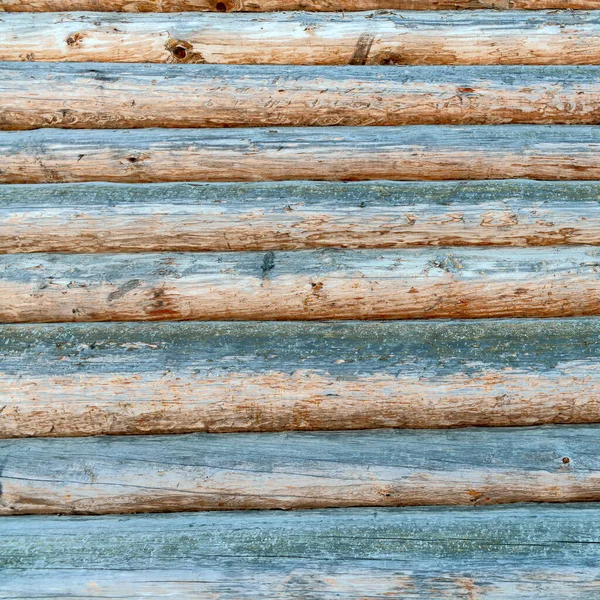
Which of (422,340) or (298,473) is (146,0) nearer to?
(422,340)

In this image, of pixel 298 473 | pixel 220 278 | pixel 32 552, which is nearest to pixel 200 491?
pixel 298 473

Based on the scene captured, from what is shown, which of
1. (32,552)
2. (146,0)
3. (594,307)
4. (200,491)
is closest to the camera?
(32,552)

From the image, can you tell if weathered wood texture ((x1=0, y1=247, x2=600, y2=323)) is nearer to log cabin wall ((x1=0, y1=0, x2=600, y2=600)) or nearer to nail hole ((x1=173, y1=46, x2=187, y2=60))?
log cabin wall ((x1=0, y1=0, x2=600, y2=600))

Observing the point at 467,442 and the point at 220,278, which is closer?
the point at 467,442

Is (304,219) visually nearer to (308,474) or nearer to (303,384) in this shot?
(303,384)

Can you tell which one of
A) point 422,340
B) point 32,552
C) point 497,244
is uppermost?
point 497,244

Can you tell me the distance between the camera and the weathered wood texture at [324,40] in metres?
3.03

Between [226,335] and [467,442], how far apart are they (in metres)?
0.91

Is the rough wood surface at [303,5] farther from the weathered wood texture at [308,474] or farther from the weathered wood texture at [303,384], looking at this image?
the weathered wood texture at [308,474]

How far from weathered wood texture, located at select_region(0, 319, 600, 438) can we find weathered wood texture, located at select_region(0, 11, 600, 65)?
158cm

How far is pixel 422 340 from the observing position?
2197 millimetres

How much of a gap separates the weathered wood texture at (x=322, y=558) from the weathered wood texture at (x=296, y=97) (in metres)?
1.80

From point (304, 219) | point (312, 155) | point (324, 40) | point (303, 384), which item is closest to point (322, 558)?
point (303, 384)

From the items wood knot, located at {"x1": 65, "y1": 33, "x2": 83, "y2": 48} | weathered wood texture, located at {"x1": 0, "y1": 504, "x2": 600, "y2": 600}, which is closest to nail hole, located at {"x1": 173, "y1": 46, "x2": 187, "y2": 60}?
wood knot, located at {"x1": 65, "y1": 33, "x2": 83, "y2": 48}
